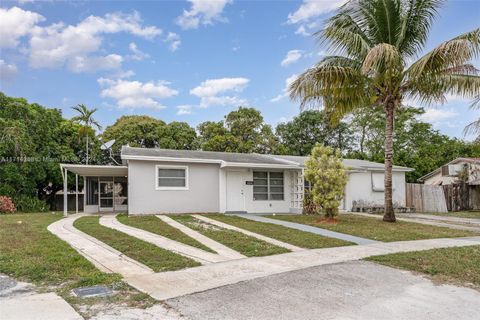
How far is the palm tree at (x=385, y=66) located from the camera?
1303 centimetres

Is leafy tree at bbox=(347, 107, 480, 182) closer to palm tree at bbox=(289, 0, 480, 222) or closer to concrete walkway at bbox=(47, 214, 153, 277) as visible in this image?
palm tree at bbox=(289, 0, 480, 222)

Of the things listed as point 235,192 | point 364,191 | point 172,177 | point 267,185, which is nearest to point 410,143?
point 364,191

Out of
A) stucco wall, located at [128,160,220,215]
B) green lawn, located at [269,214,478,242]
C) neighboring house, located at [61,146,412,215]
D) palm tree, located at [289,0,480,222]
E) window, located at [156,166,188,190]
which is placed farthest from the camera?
window, located at [156,166,188,190]

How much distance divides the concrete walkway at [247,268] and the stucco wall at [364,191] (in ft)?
34.3

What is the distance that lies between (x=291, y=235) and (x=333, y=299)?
5.39m

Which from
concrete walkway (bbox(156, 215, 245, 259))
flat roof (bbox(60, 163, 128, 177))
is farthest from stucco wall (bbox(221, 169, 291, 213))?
concrete walkway (bbox(156, 215, 245, 259))

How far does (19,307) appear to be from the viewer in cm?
454

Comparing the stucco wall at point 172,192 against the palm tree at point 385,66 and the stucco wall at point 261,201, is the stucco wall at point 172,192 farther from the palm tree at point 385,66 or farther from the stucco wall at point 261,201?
the palm tree at point 385,66

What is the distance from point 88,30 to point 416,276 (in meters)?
13.6

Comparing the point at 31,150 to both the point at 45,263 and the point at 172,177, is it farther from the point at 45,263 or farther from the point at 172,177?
the point at 45,263

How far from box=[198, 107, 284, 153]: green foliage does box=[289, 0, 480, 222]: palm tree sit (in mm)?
19984

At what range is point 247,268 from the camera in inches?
264

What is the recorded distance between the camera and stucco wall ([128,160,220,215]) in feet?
50.1

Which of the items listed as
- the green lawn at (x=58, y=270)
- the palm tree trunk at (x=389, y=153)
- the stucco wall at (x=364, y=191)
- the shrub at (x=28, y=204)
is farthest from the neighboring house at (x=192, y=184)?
the green lawn at (x=58, y=270)
